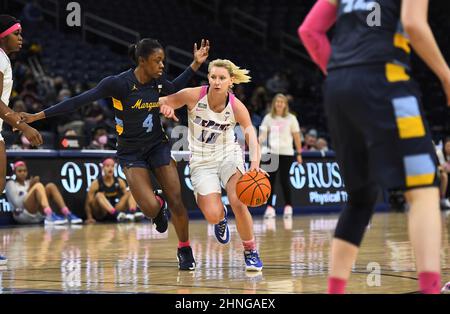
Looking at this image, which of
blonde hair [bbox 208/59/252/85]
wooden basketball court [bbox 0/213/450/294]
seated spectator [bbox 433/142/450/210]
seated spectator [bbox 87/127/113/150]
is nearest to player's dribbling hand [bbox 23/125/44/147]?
wooden basketball court [bbox 0/213/450/294]

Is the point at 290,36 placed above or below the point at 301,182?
above

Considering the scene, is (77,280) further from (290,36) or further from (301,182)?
(290,36)

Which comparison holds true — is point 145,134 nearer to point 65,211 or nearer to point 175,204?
point 175,204

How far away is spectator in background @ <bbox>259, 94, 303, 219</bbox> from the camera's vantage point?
1642 cm

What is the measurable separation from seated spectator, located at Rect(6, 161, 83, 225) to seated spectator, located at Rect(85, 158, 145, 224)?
23.7 inches

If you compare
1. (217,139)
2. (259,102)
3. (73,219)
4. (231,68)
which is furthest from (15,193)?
(259,102)

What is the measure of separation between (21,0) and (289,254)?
17799 mm

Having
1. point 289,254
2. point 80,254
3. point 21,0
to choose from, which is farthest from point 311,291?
point 21,0

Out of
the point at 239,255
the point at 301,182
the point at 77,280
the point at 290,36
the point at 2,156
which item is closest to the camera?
the point at 77,280

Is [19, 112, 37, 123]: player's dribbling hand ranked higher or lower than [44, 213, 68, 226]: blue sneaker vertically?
higher

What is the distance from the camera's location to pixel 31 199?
14.9 metres

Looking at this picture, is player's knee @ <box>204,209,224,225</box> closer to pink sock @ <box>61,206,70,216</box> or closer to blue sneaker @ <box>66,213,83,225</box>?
pink sock @ <box>61,206,70,216</box>

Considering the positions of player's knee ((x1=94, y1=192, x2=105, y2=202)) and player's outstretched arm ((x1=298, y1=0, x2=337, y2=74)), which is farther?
player's knee ((x1=94, y1=192, x2=105, y2=202))

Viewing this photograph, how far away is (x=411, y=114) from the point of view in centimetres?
426
